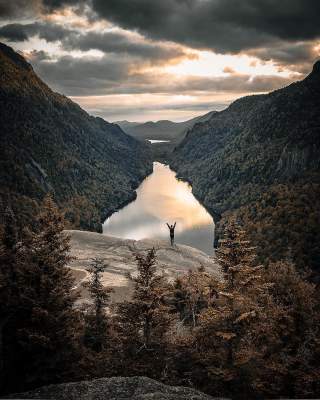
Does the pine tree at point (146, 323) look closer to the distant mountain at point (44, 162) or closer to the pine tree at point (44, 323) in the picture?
the pine tree at point (44, 323)

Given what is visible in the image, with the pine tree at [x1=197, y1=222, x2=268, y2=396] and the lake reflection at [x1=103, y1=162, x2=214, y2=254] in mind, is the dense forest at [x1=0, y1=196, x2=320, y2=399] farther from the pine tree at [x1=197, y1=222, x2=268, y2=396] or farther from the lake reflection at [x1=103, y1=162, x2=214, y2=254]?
the lake reflection at [x1=103, y1=162, x2=214, y2=254]

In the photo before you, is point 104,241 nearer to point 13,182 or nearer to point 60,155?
point 13,182

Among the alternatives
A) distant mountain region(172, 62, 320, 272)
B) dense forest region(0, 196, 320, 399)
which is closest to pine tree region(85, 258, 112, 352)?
dense forest region(0, 196, 320, 399)

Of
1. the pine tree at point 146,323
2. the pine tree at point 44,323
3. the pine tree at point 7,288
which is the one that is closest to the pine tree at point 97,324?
the pine tree at point 146,323

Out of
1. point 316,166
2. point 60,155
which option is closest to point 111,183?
point 60,155

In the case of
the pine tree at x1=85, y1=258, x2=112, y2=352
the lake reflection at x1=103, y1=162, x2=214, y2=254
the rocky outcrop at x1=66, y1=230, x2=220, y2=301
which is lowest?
the lake reflection at x1=103, y1=162, x2=214, y2=254


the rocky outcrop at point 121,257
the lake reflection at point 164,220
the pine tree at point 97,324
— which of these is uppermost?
the pine tree at point 97,324

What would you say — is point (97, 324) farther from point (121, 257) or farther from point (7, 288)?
point (121, 257)
